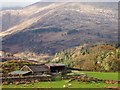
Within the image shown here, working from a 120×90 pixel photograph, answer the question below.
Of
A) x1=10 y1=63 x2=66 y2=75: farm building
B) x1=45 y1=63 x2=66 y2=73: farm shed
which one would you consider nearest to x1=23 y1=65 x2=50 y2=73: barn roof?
x1=10 y1=63 x2=66 y2=75: farm building

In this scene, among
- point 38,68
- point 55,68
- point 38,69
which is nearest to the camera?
point 38,69

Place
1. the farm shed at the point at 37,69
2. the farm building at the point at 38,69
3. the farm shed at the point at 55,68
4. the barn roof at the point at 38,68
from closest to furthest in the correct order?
1. the farm building at the point at 38,69
2. the farm shed at the point at 37,69
3. the barn roof at the point at 38,68
4. the farm shed at the point at 55,68

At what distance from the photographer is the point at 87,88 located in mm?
43375


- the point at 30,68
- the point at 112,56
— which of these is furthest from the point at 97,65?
the point at 30,68

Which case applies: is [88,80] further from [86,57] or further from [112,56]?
[86,57]

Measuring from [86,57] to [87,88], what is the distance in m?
65.5

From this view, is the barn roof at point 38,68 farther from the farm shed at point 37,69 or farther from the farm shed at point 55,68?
the farm shed at point 55,68

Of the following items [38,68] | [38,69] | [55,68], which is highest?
[38,68]

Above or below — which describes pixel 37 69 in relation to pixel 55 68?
above

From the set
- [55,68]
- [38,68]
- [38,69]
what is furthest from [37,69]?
[55,68]

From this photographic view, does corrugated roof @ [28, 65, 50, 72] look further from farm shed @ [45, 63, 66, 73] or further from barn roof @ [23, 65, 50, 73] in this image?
farm shed @ [45, 63, 66, 73]

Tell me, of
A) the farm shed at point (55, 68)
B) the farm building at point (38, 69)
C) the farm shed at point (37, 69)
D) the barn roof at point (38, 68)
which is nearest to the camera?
the farm building at point (38, 69)

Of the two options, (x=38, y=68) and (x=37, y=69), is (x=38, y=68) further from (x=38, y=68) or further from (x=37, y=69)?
(x=37, y=69)

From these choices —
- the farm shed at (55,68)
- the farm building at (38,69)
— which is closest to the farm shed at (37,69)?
the farm building at (38,69)
